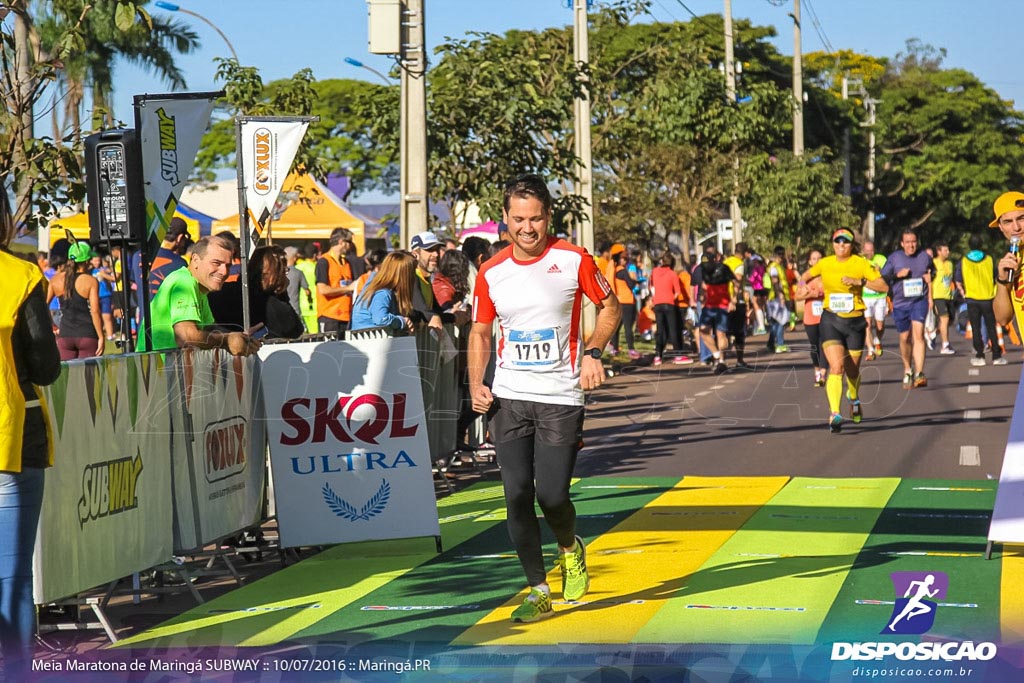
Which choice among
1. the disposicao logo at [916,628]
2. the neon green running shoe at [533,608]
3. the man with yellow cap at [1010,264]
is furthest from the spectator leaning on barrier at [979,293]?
the neon green running shoe at [533,608]

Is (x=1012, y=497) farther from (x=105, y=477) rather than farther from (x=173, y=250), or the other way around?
(x=173, y=250)

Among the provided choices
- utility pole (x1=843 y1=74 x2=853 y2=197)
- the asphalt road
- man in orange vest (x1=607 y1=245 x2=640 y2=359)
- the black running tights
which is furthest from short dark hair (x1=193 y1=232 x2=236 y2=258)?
utility pole (x1=843 y1=74 x2=853 y2=197)

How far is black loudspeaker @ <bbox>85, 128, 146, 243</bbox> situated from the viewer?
9328 millimetres

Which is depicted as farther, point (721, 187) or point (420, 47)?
point (721, 187)

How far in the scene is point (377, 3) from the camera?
16594 mm

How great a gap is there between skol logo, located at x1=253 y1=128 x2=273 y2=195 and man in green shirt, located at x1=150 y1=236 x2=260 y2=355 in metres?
3.22

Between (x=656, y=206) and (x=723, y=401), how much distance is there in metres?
22.6

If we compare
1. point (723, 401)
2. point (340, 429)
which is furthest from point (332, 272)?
point (340, 429)

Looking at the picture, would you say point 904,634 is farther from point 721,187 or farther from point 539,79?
point 721,187

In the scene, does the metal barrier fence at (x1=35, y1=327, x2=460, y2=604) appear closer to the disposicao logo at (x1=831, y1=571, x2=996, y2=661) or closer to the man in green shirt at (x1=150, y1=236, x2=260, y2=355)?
the man in green shirt at (x1=150, y1=236, x2=260, y2=355)

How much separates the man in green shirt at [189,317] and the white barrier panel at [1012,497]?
418cm

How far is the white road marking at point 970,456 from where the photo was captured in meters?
13.4

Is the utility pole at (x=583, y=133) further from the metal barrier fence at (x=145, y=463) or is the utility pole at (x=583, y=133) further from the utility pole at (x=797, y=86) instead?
the utility pole at (x=797, y=86)

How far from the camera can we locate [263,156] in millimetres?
12633
